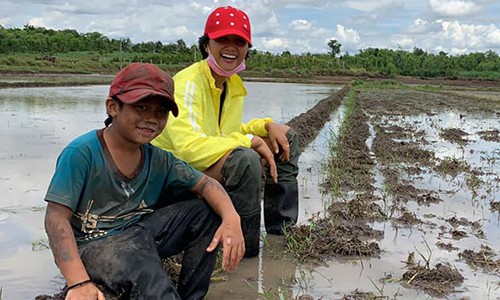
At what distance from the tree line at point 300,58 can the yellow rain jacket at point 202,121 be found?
119 ft

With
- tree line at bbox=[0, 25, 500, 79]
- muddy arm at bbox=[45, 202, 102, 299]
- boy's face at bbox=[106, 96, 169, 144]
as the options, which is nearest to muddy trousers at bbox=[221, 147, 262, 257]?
boy's face at bbox=[106, 96, 169, 144]

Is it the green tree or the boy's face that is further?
the green tree

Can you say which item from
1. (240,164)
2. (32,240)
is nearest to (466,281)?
(240,164)

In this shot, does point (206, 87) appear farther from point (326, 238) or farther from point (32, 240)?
point (32, 240)

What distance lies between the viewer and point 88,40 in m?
51.1

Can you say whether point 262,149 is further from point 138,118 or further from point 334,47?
point 334,47

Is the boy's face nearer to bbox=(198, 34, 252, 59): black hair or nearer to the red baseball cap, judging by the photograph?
A: the red baseball cap

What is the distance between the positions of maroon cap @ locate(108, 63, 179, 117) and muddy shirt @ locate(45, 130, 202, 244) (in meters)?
0.21

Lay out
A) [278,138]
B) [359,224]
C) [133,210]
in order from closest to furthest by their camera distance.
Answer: [133,210] → [278,138] → [359,224]

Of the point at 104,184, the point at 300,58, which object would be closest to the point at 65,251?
the point at 104,184

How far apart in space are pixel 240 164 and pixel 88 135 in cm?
87

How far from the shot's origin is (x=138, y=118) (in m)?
2.16

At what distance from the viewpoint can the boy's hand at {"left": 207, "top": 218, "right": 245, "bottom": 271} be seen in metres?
2.26

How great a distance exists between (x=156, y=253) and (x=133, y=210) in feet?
0.73
